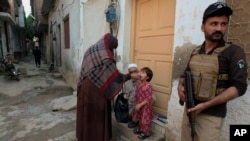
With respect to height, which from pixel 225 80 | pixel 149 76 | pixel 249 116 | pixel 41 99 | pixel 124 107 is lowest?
pixel 41 99

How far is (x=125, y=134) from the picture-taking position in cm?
318

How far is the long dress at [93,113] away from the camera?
2.54m

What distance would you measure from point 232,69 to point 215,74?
4.8 inches

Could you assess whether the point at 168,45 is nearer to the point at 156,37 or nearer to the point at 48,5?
the point at 156,37

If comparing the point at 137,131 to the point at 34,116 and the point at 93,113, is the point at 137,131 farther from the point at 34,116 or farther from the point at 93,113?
the point at 34,116

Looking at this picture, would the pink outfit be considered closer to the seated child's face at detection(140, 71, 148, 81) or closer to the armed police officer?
the seated child's face at detection(140, 71, 148, 81)

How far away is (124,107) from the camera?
3145 mm

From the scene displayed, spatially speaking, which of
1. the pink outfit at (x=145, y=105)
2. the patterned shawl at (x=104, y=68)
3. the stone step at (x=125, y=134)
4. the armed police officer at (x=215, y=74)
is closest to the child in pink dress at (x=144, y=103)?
the pink outfit at (x=145, y=105)

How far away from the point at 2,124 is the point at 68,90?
3140mm

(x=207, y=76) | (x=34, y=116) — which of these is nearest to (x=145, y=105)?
(x=207, y=76)

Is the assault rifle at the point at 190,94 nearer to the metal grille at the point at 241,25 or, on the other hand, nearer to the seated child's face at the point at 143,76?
the metal grille at the point at 241,25

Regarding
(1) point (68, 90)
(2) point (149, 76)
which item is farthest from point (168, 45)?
(1) point (68, 90)

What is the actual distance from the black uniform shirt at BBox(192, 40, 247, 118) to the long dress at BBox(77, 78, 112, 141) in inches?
58.7

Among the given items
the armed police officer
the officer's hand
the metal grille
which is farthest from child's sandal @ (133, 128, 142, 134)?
the metal grille
